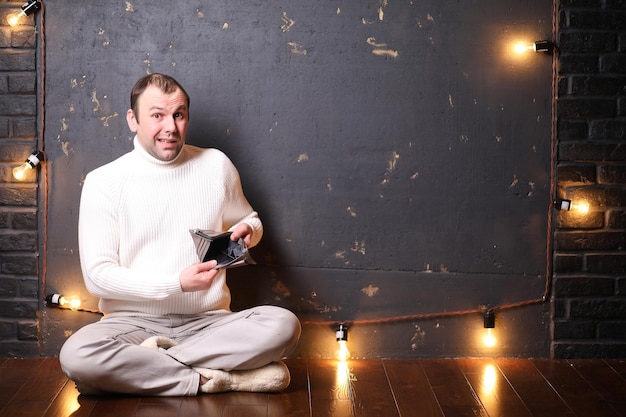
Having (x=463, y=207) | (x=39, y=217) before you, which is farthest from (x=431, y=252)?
(x=39, y=217)

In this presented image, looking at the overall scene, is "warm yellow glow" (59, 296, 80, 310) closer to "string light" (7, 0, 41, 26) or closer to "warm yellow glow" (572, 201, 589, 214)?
"string light" (7, 0, 41, 26)

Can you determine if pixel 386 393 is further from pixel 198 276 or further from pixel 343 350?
pixel 198 276

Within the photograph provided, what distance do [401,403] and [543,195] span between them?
117 centimetres

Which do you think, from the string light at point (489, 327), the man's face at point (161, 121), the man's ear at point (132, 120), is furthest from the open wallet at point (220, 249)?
the string light at point (489, 327)

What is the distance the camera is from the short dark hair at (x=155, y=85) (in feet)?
10.7

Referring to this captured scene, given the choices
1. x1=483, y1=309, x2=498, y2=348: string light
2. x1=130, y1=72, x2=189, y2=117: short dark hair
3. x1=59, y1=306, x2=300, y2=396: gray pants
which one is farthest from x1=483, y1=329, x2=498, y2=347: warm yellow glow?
x1=130, y1=72, x2=189, y2=117: short dark hair

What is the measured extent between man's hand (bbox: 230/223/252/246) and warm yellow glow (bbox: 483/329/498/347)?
1179 mm

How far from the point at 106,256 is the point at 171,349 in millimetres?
446

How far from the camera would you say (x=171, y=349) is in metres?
3.20

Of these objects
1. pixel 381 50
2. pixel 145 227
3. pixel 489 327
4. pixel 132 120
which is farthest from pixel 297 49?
pixel 489 327

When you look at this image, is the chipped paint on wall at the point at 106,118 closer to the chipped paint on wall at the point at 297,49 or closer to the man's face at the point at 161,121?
the man's face at the point at 161,121

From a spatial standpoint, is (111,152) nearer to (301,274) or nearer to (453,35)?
(301,274)

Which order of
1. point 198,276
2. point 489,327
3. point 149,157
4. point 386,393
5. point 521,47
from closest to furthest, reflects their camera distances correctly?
1. point 198,276
2. point 386,393
3. point 149,157
4. point 521,47
5. point 489,327

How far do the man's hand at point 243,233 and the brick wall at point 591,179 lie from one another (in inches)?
54.0
